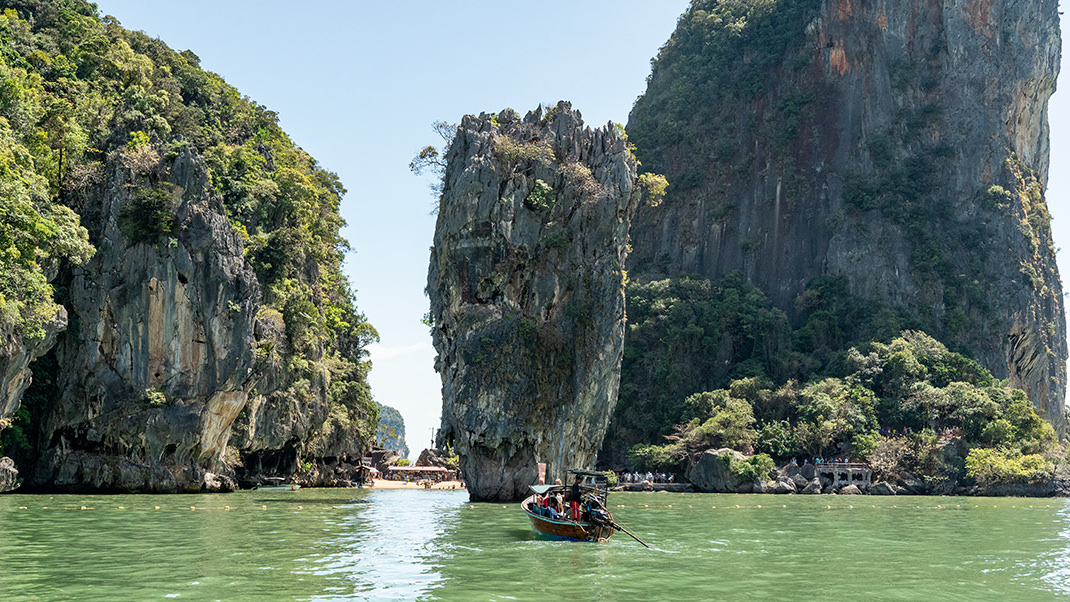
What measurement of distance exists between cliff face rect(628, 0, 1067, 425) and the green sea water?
48641 millimetres

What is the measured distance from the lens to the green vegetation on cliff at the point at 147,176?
107ft

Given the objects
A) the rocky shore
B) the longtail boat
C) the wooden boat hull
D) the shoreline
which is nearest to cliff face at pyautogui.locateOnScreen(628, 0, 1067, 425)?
the rocky shore

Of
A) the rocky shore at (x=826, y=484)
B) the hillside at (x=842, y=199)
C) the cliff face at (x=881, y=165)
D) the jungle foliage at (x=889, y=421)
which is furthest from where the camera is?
the cliff face at (x=881, y=165)

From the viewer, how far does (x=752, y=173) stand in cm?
9119

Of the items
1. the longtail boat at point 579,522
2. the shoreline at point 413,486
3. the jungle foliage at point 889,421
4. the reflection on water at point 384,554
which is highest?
the jungle foliage at point 889,421

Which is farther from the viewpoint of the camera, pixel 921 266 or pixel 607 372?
pixel 921 266

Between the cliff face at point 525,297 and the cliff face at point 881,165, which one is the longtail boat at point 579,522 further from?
the cliff face at point 881,165

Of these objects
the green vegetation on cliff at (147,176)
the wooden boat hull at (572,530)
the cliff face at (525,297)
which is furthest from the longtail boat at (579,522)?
the green vegetation on cliff at (147,176)

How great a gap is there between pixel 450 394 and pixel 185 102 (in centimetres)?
2898

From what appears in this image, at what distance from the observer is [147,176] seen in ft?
135

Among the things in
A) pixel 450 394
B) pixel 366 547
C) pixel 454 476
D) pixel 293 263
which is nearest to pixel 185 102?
pixel 293 263

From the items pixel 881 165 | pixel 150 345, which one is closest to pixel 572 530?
pixel 150 345

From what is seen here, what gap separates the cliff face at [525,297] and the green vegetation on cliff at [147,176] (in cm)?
1070

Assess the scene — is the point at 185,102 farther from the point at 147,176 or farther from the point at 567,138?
the point at 567,138
